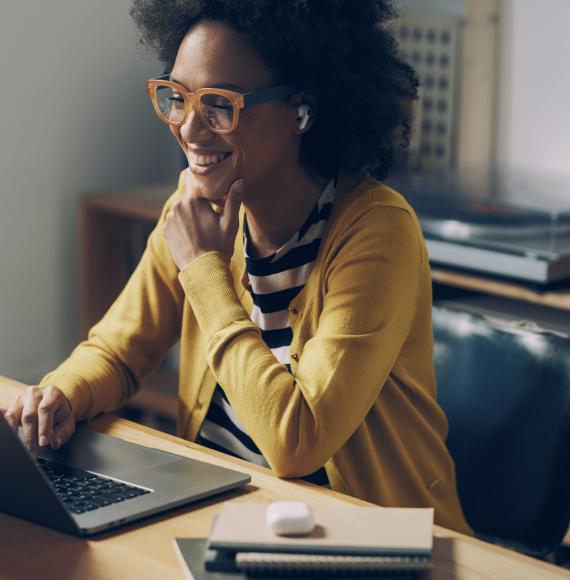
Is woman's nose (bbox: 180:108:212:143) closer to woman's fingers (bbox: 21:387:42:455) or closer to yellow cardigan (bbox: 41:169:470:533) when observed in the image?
yellow cardigan (bbox: 41:169:470:533)

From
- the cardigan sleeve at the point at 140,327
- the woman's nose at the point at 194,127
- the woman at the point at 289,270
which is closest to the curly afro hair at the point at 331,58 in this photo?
the woman at the point at 289,270

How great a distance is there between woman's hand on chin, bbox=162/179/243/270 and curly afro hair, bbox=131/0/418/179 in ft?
0.47

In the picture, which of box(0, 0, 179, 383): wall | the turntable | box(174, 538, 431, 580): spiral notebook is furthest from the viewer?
box(0, 0, 179, 383): wall

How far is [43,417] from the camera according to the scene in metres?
1.34

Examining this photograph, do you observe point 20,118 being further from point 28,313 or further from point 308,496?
point 308,496

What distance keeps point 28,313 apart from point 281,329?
1.63 m

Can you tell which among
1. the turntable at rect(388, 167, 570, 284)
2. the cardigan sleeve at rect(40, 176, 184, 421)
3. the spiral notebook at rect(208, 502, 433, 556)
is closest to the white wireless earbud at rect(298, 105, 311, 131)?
the cardigan sleeve at rect(40, 176, 184, 421)

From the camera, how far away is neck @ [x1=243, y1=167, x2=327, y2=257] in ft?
4.97

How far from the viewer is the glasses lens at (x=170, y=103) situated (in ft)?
4.70

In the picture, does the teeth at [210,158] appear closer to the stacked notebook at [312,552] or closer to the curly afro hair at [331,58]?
the curly afro hair at [331,58]

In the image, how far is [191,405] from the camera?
5.10 feet

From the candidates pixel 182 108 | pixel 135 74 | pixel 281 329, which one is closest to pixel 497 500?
pixel 281 329

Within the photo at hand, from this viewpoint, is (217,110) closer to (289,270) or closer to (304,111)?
(304,111)

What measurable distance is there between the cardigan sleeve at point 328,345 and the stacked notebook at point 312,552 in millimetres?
273
